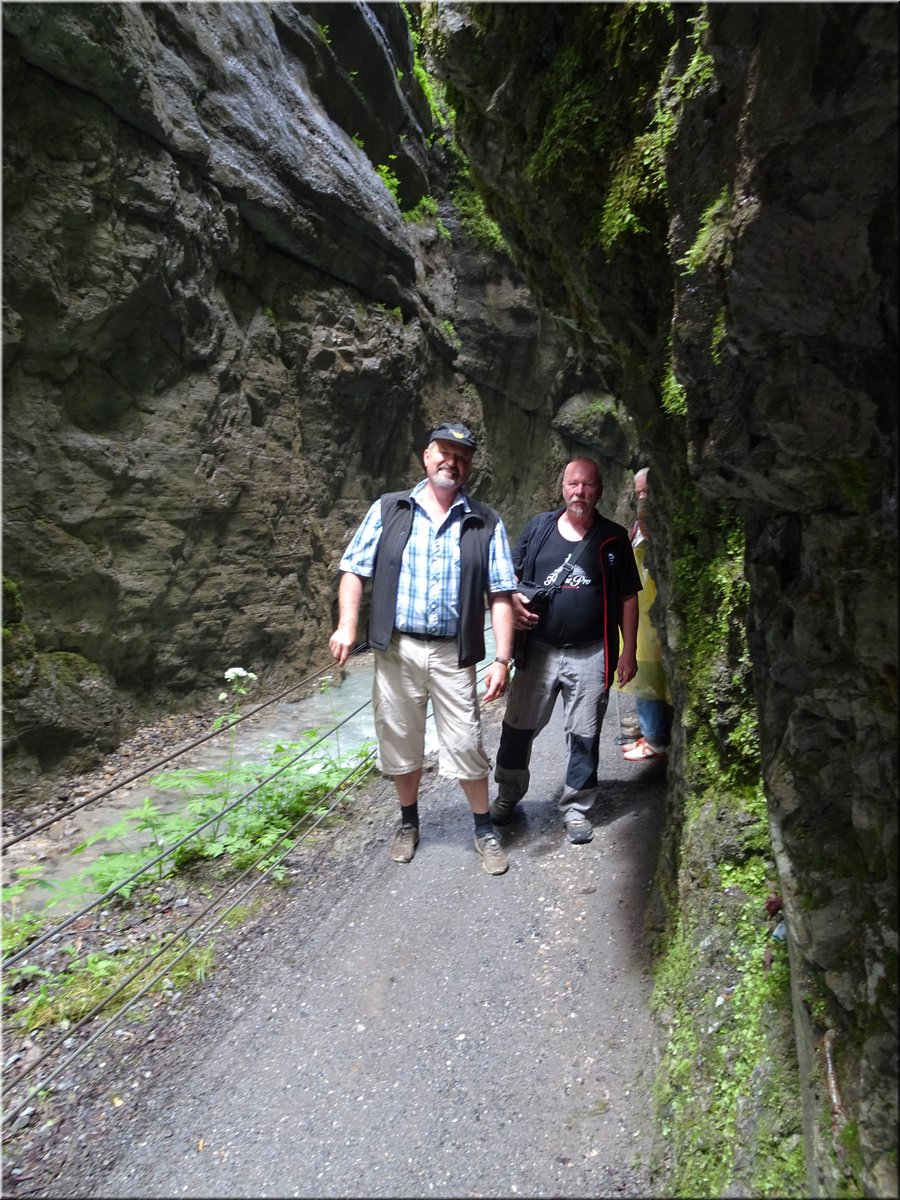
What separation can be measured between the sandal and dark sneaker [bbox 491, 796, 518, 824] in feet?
3.59

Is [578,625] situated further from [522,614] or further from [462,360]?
[462,360]

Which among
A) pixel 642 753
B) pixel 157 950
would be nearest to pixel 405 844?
pixel 157 950

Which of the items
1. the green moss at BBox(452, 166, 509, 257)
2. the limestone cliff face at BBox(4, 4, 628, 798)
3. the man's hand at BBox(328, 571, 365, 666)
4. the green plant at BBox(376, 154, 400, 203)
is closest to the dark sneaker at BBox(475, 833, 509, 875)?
the man's hand at BBox(328, 571, 365, 666)

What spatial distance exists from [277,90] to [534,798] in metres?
8.60

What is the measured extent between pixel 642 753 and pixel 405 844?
1837 mm

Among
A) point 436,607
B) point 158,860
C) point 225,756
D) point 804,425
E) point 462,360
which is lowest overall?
point 225,756

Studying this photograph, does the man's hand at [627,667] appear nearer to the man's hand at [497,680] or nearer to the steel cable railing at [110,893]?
the man's hand at [497,680]

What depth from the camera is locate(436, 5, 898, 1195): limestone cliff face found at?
3.33ft

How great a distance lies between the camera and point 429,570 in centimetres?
358

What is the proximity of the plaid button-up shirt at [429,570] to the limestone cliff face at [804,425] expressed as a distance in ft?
4.38

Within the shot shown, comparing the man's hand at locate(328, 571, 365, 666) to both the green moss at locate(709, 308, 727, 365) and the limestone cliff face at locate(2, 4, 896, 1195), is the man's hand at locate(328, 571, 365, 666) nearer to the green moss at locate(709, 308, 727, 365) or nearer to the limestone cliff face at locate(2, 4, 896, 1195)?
the limestone cliff face at locate(2, 4, 896, 1195)

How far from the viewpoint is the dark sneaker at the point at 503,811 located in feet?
13.6

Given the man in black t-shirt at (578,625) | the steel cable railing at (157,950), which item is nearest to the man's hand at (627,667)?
the man in black t-shirt at (578,625)

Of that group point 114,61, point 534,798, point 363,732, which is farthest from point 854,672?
point 114,61
